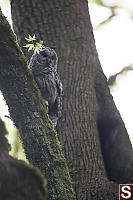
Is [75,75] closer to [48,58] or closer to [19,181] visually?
[48,58]

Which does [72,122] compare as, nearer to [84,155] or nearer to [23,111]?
[84,155]

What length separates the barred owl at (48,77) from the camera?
168 inches

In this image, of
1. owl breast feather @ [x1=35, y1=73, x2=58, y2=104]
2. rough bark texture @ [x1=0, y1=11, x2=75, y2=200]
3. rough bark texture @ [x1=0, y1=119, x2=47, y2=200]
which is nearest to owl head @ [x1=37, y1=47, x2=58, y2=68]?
owl breast feather @ [x1=35, y1=73, x2=58, y2=104]

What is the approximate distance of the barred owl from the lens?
4.27 meters

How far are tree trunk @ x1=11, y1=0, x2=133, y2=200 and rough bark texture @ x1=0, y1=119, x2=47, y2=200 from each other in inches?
87.6

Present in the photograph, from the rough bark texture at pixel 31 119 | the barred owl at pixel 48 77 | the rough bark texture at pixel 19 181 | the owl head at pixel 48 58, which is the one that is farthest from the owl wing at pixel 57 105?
the rough bark texture at pixel 19 181

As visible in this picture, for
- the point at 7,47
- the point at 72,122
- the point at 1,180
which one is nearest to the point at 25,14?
the point at 72,122

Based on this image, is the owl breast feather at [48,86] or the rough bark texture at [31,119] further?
the owl breast feather at [48,86]

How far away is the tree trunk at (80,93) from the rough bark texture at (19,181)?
87.6 inches

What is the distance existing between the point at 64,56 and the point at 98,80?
56 centimetres

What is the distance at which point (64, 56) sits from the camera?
4500 millimetres

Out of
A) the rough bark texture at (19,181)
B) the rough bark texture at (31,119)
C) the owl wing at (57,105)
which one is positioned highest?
the owl wing at (57,105)

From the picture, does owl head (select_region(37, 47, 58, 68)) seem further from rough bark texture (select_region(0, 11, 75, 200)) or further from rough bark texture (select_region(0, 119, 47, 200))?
rough bark texture (select_region(0, 119, 47, 200))

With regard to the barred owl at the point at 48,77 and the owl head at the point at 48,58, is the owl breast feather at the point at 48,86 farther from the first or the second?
the owl head at the point at 48,58
